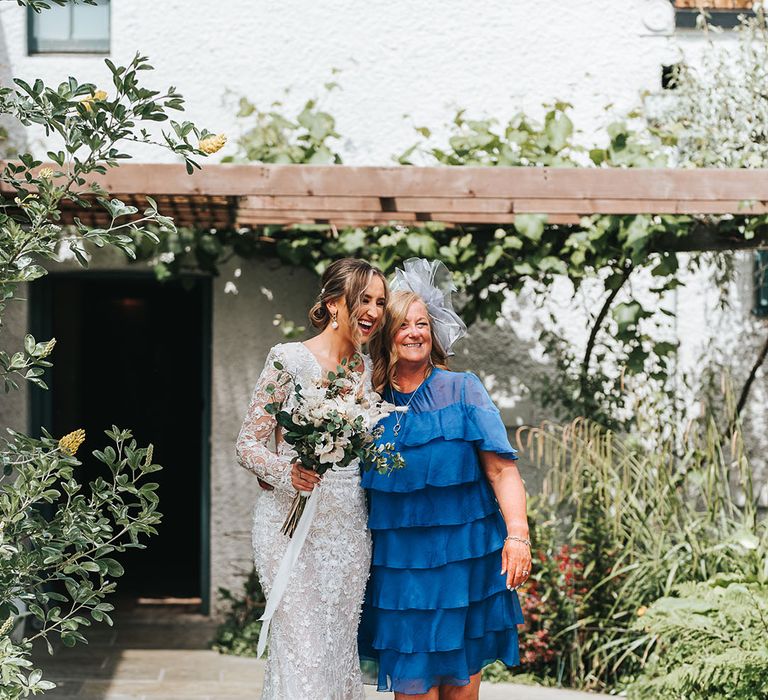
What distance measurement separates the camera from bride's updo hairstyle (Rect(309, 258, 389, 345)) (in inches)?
134

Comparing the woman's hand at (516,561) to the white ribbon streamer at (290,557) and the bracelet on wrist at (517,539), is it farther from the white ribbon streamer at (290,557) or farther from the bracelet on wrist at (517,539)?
the white ribbon streamer at (290,557)

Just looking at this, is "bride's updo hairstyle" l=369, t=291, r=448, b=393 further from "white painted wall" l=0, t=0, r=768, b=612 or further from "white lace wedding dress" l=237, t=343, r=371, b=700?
"white painted wall" l=0, t=0, r=768, b=612

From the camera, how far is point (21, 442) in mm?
2467

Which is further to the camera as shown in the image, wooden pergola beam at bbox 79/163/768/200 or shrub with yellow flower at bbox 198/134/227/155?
wooden pergola beam at bbox 79/163/768/200

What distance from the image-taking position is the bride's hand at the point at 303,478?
3.18 metres

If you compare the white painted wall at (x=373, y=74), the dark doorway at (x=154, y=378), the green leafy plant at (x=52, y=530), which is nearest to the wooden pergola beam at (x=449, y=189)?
the white painted wall at (x=373, y=74)

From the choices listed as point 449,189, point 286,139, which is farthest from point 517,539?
point 286,139

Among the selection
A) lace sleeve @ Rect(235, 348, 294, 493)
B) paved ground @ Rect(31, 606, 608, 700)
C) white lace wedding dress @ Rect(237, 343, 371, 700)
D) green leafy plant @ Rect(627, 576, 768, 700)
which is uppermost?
lace sleeve @ Rect(235, 348, 294, 493)

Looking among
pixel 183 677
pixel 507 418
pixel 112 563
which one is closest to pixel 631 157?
pixel 507 418

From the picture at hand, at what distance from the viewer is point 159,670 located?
5703 millimetres

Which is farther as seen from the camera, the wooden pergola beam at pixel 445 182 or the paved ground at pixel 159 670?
the paved ground at pixel 159 670

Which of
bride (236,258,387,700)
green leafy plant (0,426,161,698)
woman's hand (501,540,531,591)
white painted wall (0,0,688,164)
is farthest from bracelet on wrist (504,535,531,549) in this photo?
white painted wall (0,0,688,164)

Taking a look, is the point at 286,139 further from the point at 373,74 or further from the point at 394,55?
the point at 394,55

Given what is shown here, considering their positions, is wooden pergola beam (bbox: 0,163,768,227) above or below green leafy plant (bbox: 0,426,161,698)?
above
